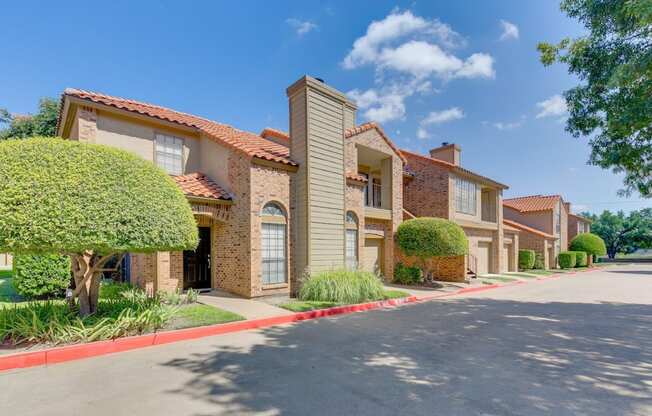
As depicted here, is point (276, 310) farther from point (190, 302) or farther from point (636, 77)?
point (636, 77)

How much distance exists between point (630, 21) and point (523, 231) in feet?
77.6

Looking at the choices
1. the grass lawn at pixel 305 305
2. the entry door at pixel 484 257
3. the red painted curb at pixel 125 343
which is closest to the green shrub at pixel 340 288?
the grass lawn at pixel 305 305

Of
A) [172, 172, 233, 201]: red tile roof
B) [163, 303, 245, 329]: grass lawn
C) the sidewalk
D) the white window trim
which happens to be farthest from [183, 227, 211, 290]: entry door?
[163, 303, 245, 329]: grass lawn

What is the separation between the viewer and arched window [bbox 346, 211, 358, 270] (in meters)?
13.6

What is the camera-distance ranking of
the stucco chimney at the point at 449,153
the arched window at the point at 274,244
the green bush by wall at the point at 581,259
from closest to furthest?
the arched window at the point at 274,244, the stucco chimney at the point at 449,153, the green bush by wall at the point at 581,259

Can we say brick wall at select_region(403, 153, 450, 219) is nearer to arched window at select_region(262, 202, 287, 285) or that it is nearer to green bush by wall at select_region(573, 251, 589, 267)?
arched window at select_region(262, 202, 287, 285)

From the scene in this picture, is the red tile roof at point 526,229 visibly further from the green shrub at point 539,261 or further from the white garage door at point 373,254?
the white garage door at point 373,254

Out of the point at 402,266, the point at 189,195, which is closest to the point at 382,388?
the point at 189,195

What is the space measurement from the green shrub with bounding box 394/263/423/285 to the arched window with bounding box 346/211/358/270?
3.31m

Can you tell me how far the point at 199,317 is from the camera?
25.1 feet

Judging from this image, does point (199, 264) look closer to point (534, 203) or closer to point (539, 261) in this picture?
point (539, 261)

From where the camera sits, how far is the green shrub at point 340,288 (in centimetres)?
1031

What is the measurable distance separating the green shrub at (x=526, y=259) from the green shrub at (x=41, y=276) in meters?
28.5

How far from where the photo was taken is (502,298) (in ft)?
42.0
